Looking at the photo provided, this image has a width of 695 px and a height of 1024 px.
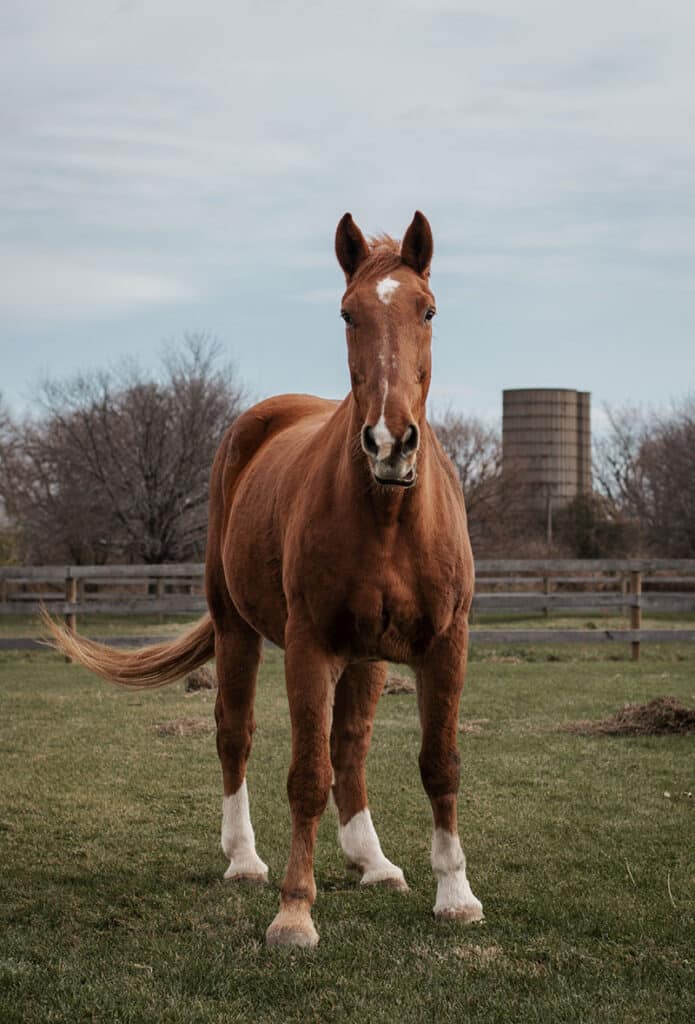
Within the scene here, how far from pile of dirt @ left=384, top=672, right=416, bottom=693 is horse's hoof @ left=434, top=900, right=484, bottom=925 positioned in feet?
21.8

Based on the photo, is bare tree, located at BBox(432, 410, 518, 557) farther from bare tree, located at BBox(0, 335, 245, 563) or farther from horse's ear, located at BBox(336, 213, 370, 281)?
horse's ear, located at BBox(336, 213, 370, 281)

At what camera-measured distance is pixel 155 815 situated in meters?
5.89

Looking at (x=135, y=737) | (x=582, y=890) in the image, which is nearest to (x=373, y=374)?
(x=582, y=890)

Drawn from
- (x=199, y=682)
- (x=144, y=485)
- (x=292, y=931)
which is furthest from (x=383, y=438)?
(x=144, y=485)

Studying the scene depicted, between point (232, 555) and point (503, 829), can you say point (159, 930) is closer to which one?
point (232, 555)

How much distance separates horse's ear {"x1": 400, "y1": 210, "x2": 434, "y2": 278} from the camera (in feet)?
12.7

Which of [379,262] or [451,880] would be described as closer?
[379,262]

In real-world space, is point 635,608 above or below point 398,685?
above

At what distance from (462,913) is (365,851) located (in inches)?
27.4

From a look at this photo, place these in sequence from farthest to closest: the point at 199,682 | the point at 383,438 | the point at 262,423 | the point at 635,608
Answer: the point at 635,608
the point at 199,682
the point at 262,423
the point at 383,438

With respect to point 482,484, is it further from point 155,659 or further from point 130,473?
point 155,659

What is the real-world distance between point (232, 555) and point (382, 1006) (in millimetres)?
2238

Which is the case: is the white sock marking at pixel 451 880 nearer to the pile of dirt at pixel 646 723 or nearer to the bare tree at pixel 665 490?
the pile of dirt at pixel 646 723

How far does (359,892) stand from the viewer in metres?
4.39
